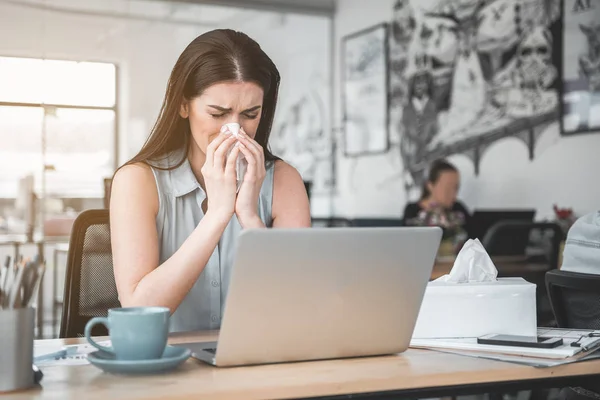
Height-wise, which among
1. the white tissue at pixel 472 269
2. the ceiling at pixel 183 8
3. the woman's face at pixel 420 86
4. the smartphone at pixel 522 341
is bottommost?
the smartphone at pixel 522 341

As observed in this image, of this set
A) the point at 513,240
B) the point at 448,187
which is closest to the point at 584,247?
the point at 513,240

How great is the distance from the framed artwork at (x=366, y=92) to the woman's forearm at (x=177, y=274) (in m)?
4.82

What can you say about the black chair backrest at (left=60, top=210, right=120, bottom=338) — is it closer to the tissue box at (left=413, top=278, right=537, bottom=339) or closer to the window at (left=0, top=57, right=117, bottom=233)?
the tissue box at (left=413, top=278, right=537, bottom=339)

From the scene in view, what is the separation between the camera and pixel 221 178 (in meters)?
1.52

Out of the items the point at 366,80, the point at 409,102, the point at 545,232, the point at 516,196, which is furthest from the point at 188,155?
the point at 366,80

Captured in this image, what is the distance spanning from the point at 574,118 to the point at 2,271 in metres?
4.02

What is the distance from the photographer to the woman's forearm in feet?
4.73

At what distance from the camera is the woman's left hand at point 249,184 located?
1591 millimetres

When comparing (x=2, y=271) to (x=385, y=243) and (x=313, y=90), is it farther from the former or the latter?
(x=313, y=90)

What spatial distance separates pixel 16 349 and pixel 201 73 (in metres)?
0.89

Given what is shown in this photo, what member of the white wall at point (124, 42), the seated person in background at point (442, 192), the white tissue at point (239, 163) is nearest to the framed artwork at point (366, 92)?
the white wall at point (124, 42)

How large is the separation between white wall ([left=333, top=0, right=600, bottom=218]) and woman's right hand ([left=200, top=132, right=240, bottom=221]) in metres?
3.30

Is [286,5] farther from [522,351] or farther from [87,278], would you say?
[522,351]

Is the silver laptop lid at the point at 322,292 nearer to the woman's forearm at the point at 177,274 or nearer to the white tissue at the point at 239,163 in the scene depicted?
the woman's forearm at the point at 177,274
